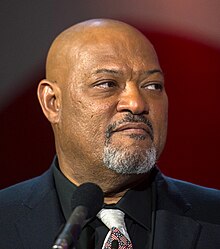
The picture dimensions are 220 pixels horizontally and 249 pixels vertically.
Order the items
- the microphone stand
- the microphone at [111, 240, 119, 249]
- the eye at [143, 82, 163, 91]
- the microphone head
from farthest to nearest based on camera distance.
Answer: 1. the eye at [143, 82, 163, 91]
2. the microphone at [111, 240, 119, 249]
3. the microphone head
4. the microphone stand

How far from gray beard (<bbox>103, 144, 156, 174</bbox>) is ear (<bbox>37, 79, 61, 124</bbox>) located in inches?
8.9

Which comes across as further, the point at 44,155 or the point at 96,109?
the point at 44,155

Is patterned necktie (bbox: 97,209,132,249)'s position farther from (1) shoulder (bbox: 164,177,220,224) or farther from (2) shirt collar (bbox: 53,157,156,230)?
(1) shoulder (bbox: 164,177,220,224)

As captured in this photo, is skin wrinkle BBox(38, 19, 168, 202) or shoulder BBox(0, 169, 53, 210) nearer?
skin wrinkle BBox(38, 19, 168, 202)

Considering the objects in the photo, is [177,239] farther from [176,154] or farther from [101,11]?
[101,11]

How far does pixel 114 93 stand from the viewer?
1.63 meters

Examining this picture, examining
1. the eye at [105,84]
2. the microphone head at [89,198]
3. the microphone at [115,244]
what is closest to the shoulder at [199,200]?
the microphone at [115,244]

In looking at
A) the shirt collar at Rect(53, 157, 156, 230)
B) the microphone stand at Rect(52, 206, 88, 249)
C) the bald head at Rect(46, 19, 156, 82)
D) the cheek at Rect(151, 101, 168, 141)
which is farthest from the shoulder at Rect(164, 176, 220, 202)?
the microphone stand at Rect(52, 206, 88, 249)

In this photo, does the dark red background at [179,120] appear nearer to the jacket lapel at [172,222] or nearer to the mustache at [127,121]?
the jacket lapel at [172,222]

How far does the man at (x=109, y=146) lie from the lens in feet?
5.27

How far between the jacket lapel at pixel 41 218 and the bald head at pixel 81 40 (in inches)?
12.7

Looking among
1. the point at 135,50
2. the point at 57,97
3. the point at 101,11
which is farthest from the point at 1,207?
the point at 101,11

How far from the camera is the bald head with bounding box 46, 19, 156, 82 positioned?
1.68m

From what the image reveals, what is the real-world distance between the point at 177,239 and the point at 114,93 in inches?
16.5
